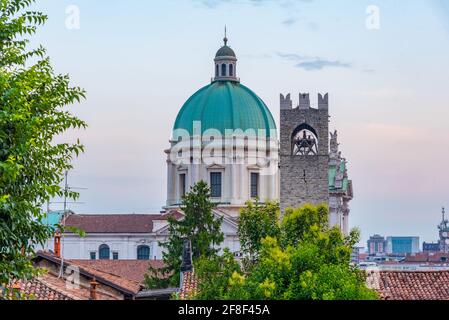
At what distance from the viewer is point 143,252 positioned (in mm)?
90688

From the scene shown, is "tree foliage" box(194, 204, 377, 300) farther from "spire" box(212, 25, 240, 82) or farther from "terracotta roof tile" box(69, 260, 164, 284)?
"spire" box(212, 25, 240, 82)

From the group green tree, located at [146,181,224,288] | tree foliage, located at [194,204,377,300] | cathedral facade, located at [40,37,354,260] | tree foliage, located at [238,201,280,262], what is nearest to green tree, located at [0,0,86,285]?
tree foliage, located at [194,204,377,300]

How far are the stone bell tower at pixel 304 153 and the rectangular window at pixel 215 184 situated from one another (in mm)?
23236

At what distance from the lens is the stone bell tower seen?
63531mm

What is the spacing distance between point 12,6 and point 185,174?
2907 inches

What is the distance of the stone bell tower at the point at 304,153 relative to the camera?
6353cm

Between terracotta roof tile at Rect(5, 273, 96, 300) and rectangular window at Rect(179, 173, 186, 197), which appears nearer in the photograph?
terracotta roof tile at Rect(5, 273, 96, 300)

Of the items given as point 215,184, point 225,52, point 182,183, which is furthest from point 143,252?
point 225,52

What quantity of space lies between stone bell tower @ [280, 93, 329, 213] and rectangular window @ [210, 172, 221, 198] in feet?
76.2

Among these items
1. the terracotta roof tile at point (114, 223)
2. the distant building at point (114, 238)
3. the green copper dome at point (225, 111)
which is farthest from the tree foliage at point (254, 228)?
the terracotta roof tile at point (114, 223)

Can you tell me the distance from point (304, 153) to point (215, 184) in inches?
966

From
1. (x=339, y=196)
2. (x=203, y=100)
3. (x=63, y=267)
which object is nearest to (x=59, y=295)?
(x=63, y=267)
